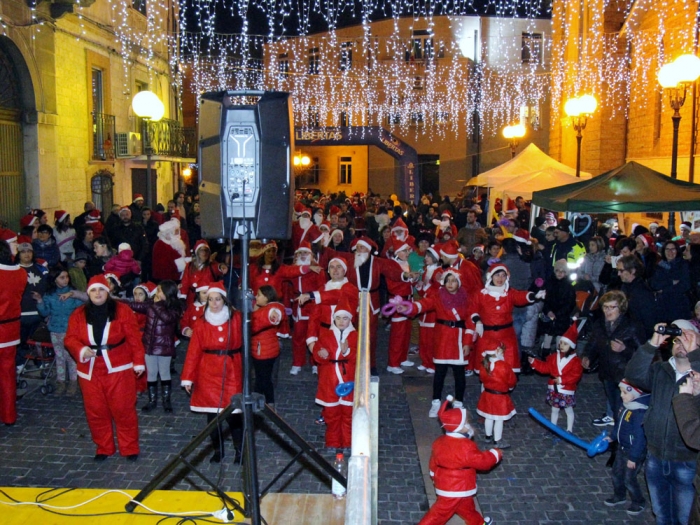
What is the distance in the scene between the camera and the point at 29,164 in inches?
519

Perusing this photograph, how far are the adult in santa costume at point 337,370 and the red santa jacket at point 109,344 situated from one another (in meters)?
1.68

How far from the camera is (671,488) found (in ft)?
15.4

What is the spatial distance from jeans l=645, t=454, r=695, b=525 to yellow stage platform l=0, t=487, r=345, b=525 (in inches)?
88.2

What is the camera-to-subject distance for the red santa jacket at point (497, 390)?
6434 mm

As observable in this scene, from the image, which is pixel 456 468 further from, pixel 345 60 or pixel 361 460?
pixel 345 60

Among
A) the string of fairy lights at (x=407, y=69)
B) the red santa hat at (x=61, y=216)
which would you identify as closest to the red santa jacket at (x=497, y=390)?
the red santa hat at (x=61, y=216)

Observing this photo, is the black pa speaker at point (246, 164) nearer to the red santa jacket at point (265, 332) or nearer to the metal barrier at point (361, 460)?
the metal barrier at point (361, 460)

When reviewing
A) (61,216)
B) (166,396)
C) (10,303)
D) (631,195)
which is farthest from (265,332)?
(61,216)

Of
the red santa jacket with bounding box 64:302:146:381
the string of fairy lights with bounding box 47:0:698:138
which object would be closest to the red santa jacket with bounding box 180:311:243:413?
the red santa jacket with bounding box 64:302:146:381

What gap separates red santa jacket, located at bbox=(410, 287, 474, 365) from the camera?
23.5 feet

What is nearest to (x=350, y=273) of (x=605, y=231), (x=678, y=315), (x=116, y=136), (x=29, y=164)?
(x=678, y=315)

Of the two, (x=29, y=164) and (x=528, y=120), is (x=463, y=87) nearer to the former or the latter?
(x=528, y=120)

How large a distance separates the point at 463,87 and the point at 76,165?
975 inches

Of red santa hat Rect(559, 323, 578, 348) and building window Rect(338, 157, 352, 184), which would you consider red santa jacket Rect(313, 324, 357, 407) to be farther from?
building window Rect(338, 157, 352, 184)
